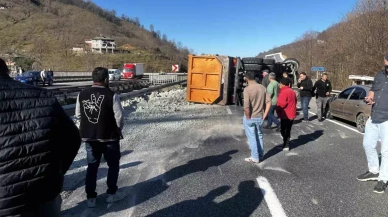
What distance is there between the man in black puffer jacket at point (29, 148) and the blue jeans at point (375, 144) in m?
4.57

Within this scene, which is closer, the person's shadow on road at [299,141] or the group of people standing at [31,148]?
the group of people standing at [31,148]

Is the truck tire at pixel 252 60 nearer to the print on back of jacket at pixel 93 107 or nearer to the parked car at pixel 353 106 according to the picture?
the parked car at pixel 353 106

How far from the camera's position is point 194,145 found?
7852 millimetres

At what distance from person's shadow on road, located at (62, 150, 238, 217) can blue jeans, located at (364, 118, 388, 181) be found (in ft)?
8.37

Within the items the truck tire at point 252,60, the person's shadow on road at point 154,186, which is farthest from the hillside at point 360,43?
the person's shadow on road at point 154,186

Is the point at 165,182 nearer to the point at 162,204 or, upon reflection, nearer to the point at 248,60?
the point at 162,204

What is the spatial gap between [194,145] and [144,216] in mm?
3919

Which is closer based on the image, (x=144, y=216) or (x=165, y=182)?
(x=144, y=216)

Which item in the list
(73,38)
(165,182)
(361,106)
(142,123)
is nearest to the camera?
(165,182)

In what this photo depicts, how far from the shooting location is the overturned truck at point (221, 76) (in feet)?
52.4

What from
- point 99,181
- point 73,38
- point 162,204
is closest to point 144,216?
point 162,204

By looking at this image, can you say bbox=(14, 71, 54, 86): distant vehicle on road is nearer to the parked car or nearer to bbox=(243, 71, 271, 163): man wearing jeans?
the parked car

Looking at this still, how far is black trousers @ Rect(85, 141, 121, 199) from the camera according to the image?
4.33 meters

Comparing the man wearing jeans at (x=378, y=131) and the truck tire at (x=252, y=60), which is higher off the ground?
the truck tire at (x=252, y=60)
